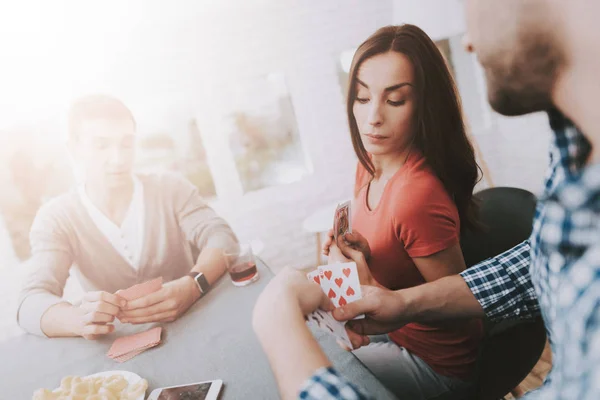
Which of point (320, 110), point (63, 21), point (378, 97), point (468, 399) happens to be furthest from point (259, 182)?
point (468, 399)

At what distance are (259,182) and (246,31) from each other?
508 millimetres

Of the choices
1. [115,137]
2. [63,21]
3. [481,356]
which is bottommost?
[481,356]

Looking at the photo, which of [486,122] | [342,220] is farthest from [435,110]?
[342,220]

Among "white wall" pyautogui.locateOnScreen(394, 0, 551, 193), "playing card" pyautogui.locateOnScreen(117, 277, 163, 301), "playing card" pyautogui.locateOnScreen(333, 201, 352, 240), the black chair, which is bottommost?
the black chair

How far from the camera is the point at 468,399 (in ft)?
3.44

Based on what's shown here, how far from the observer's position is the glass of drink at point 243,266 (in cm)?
132

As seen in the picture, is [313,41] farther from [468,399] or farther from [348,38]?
[468,399]

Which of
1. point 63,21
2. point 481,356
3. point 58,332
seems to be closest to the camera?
point 481,356

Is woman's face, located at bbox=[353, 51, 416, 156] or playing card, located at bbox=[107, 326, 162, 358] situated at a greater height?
woman's face, located at bbox=[353, 51, 416, 156]

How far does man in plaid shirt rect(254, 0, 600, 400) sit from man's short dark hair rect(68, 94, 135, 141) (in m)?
0.92

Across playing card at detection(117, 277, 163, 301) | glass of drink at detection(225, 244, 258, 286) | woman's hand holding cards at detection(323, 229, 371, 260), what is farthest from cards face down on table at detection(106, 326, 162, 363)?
woman's hand holding cards at detection(323, 229, 371, 260)

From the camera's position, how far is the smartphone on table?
34.5 inches

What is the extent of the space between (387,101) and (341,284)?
0.51 meters

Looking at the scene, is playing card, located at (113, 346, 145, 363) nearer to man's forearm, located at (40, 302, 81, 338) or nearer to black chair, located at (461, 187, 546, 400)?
man's forearm, located at (40, 302, 81, 338)
